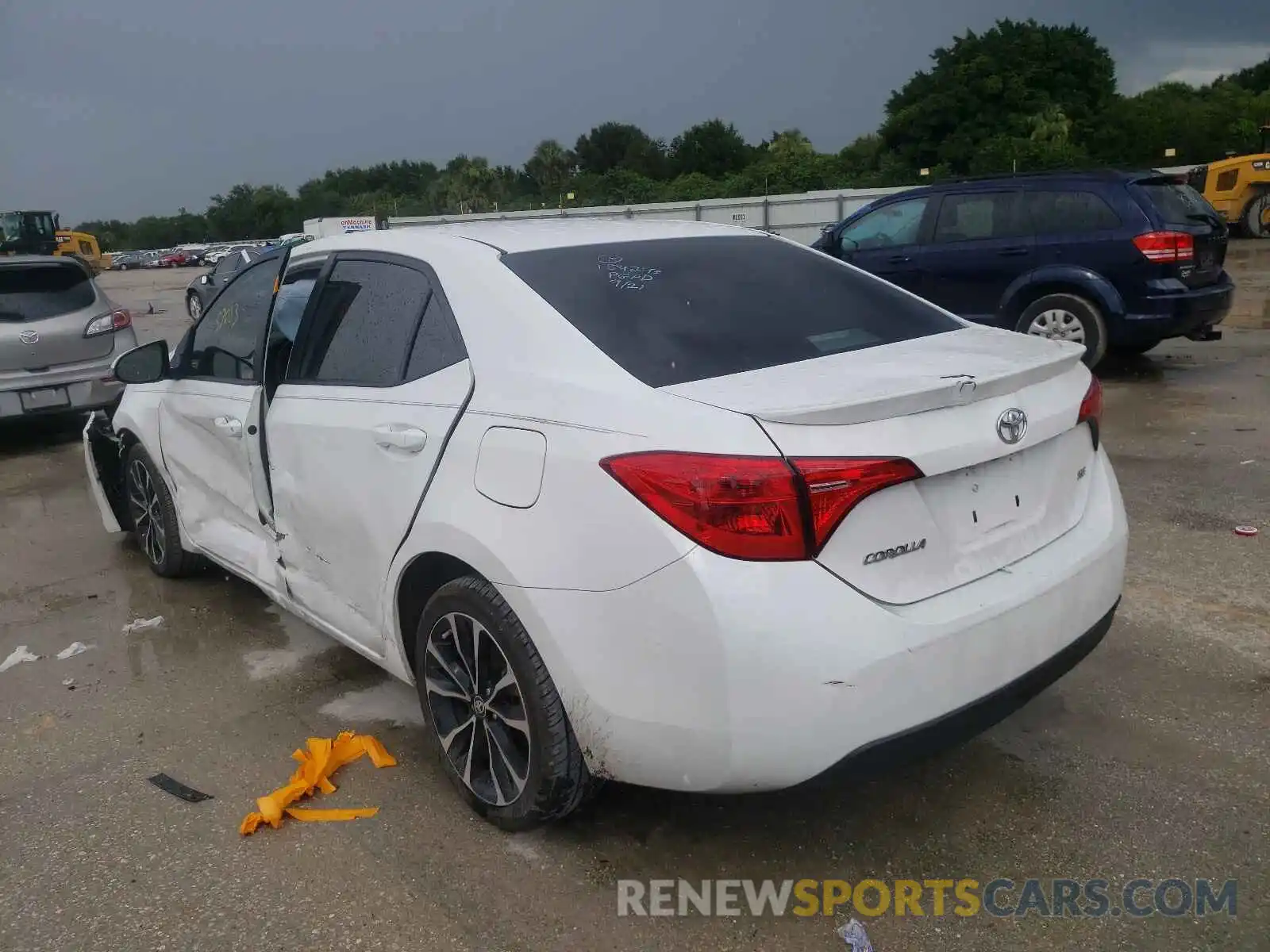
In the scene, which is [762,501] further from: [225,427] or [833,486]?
[225,427]

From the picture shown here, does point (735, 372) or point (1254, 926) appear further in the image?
point (735, 372)

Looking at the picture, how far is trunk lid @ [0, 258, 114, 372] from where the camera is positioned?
860cm

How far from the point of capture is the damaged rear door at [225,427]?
13.1 ft

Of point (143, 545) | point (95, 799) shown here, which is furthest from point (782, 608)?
point (143, 545)

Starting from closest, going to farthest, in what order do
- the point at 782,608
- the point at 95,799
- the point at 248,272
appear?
the point at 782,608, the point at 95,799, the point at 248,272

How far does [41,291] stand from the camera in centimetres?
901

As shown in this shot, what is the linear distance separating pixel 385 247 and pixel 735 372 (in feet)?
4.63

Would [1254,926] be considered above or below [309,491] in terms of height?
below

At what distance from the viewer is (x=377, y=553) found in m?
3.15

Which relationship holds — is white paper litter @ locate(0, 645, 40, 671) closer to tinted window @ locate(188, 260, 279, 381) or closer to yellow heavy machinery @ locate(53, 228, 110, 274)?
tinted window @ locate(188, 260, 279, 381)

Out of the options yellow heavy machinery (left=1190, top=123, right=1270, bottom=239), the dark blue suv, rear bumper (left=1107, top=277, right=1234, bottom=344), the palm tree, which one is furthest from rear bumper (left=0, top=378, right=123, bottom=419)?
the palm tree

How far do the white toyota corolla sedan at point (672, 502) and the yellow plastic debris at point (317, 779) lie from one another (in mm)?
331

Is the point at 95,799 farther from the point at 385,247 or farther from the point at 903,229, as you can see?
the point at 903,229

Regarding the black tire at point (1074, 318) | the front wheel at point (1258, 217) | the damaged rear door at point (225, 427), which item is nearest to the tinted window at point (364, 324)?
the damaged rear door at point (225, 427)
